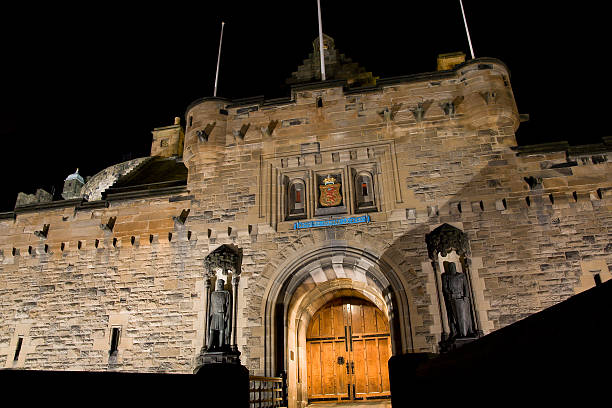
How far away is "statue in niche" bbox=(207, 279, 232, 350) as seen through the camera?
348 inches

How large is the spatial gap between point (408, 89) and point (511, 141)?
2755 mm

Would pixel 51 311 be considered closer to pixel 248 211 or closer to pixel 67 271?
pixel 67 271

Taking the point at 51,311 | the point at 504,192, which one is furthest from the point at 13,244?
the point at 504,192

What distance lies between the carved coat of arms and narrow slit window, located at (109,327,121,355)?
17.9 feet

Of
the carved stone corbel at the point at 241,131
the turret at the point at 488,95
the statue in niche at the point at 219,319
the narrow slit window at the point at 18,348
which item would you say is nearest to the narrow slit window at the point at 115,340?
the statue in niche at the point at 219,319

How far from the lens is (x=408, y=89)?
10.9m

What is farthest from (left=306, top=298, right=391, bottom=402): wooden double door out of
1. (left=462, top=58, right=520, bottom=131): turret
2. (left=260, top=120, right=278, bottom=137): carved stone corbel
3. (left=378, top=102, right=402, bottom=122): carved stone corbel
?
(left=462, top=58, right=520, bottom=131): turret

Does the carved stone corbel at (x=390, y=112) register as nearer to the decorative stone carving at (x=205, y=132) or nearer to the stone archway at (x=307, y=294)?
the stone archway at (x=307, y=294)

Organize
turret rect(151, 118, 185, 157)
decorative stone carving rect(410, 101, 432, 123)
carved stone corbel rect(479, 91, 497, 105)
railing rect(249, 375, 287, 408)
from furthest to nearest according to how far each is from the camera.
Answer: turret rect(151, 118, 185, 157) → decorative stone carving rect(410, 101, 432, 123) → carved stone corbel rect(479, 91, 497, 105) → railing rect(249, 375, 287, 408)

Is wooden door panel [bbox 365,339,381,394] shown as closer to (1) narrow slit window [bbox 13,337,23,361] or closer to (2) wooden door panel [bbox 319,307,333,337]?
(2) wooden door panel [bbox 319,307,333,337]

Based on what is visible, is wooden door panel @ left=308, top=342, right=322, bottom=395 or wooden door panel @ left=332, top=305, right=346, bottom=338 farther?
wooden door panel @ left=332, top=305, right=346, bottom=338

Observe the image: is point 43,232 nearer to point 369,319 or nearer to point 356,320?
point 356,320

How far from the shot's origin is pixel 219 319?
8.96 m

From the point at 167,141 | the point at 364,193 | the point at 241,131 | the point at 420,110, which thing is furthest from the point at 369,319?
the point at 167,141
